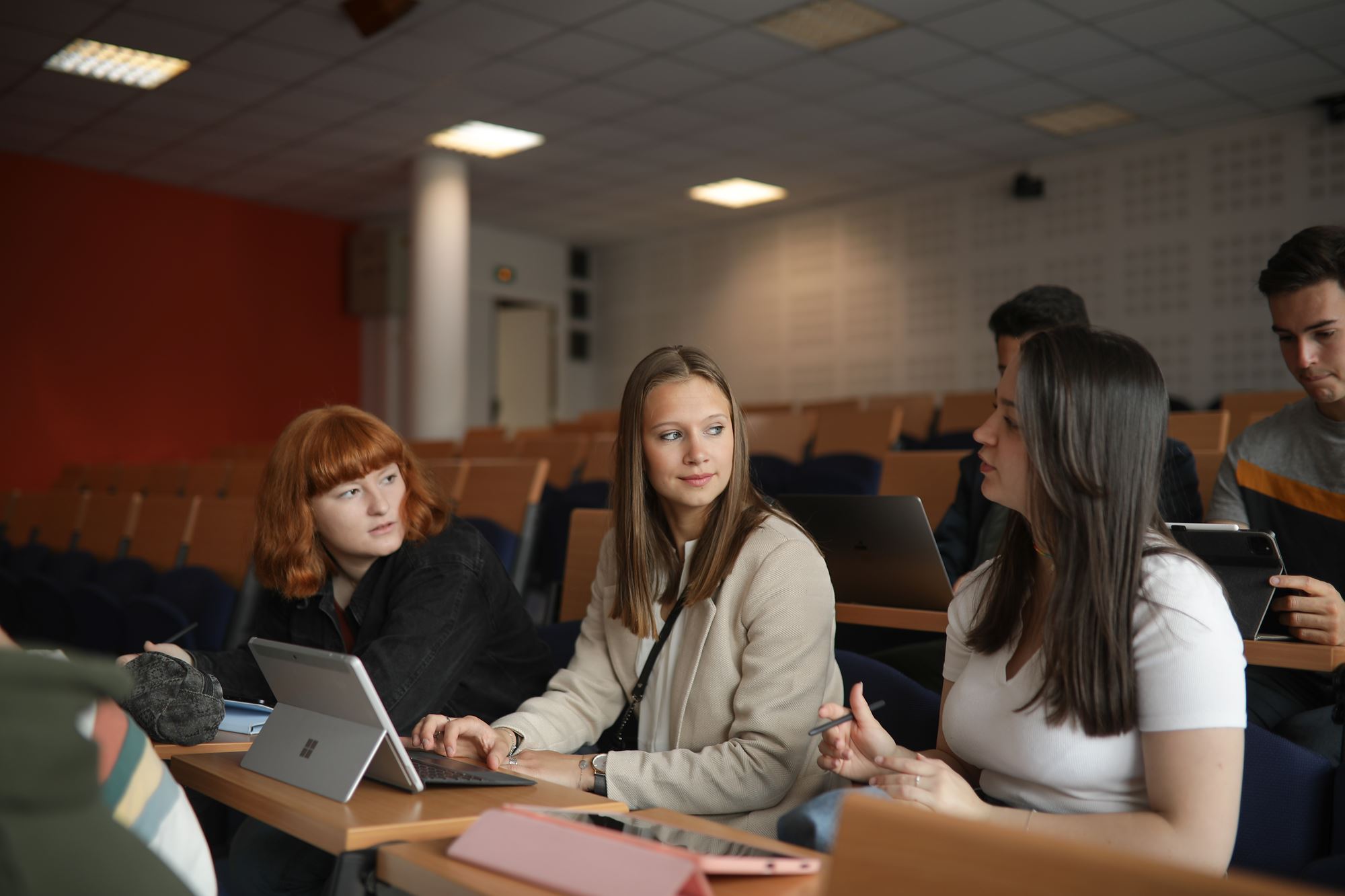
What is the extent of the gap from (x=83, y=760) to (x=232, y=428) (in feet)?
32.8

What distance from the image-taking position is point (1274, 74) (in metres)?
6.72

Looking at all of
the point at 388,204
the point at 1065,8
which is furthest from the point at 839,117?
the point at 388,204

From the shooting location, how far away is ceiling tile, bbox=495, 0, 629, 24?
571 cm

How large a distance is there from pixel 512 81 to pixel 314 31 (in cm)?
129

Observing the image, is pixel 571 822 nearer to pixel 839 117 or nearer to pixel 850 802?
pixel 850 802

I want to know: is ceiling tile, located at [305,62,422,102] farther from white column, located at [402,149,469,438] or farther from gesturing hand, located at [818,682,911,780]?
gesturing hand, located at [818,682,911,780]

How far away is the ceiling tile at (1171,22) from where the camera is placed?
18.7 feet

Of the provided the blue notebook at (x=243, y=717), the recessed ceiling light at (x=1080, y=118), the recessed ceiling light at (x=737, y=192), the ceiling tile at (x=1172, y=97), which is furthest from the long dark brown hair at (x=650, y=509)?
the recessed ceiling light at (x=737, y=192)

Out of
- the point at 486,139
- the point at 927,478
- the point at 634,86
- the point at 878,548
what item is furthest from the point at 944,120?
the point at 878,548

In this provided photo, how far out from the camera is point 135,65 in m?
6.71

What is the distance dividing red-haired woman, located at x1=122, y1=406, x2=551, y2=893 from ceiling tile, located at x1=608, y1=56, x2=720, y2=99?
5.12 metres

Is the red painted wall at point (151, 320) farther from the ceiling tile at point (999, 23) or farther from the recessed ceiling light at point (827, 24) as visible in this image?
the ceiling tile at point (999, 23)

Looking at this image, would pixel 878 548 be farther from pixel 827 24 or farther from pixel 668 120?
pixel 668 120

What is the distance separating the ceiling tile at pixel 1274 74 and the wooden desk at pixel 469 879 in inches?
279
